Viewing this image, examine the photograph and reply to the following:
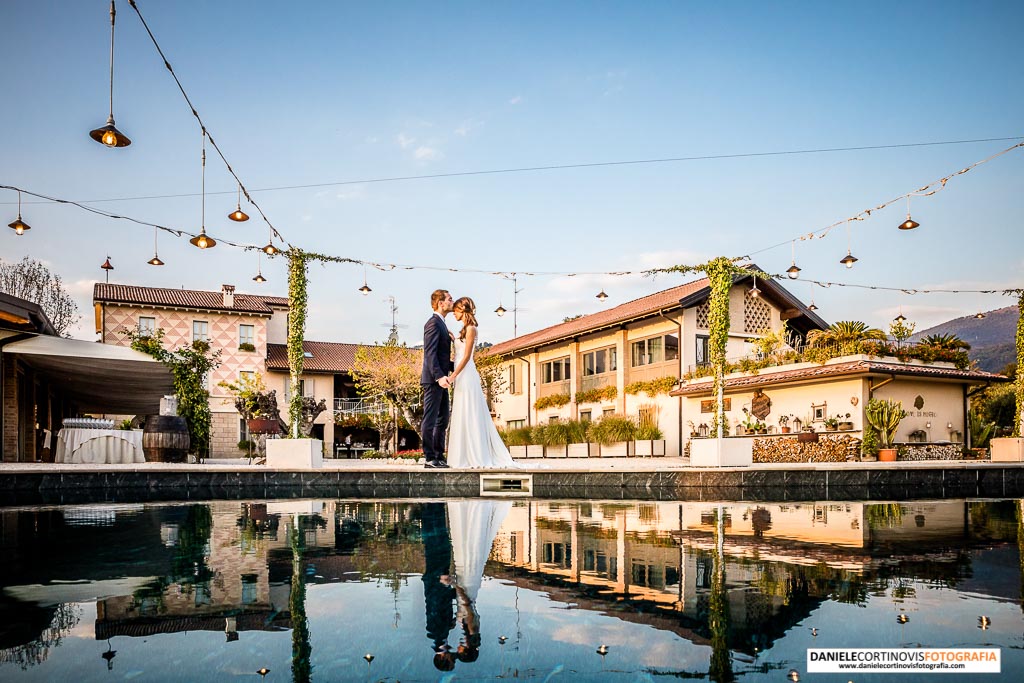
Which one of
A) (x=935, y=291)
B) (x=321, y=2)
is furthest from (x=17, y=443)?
(x=935, y=291)

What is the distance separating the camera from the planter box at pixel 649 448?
25625 millimetres

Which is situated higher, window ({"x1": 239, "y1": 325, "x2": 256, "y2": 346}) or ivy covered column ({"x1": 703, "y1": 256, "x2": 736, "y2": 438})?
window ({"x1": 239, "y1": 325, "x2": 256, "y2": 346})

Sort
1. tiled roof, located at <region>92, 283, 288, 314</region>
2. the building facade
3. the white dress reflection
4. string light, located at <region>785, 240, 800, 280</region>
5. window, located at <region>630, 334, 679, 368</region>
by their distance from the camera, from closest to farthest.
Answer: the white dress reflection
string light, located at <region>785, 240, 800, 280</region>
the building facade
window, located at <region>630, 334, 679, 368</region>
tiled roof, located at <region>92, 283, 288, 314</region>

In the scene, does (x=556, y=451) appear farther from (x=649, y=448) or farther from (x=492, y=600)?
(x=492, y=600)

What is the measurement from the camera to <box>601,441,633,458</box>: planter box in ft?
86.6

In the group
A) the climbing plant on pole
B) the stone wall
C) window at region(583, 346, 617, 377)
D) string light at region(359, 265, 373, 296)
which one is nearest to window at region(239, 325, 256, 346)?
window at region(583, 346, 617, 377)

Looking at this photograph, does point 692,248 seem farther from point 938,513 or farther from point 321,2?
point 938,513

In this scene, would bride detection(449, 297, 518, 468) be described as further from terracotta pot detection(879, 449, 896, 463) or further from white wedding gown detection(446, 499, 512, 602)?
terracotta pot detection(879, 449, 896, 463)

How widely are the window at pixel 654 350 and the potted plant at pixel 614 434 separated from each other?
296 centimetres

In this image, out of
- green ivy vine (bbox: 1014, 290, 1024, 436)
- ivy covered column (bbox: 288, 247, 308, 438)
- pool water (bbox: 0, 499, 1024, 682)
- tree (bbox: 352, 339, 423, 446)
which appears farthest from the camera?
tree (bbox: 352, 339, 423, 446)

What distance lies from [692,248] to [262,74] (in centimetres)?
1293

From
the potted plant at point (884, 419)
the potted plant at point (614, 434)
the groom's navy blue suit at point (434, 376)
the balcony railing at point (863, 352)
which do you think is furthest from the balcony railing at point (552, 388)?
the groom's navy blue suit at point (434, 376)

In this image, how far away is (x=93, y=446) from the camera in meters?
14.8

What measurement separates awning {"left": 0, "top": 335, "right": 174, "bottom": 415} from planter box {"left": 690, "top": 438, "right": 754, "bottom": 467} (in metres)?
9.90
